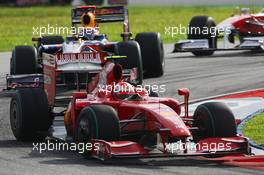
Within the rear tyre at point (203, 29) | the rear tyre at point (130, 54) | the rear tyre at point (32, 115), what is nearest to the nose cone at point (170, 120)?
the rear tyre at point (32, 115)

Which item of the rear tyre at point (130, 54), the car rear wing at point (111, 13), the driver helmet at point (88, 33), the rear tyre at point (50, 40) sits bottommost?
the rear tyre at point (130, 54)

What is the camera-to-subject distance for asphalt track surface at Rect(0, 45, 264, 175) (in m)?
10.9

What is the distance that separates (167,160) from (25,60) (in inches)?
288

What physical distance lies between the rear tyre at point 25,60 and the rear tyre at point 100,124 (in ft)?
22.1

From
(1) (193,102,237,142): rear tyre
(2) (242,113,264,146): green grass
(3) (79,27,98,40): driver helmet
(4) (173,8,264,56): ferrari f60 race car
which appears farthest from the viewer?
(4) (173,8,264,56): ferrari f60 race car

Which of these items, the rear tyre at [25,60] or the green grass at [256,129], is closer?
the green grass at [256,129]

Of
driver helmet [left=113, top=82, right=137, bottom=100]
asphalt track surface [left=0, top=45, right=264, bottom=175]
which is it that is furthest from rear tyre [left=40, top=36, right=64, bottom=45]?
→ driver helmet [left=113, top=82, right=137, bottom=100]

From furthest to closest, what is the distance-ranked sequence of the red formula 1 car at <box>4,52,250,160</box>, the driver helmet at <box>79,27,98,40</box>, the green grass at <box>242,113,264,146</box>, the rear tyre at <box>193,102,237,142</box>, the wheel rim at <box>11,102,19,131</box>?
the driver helmet at <box>79,27,98,40</box> → the wheel rim at <box>11,102,19,131</box> → the green grass at <box>242,113,264,146</box> → the rear tyre at <box>193,102,237,142</box> → the red formula 1 car at <box>4,52,250,160</box>

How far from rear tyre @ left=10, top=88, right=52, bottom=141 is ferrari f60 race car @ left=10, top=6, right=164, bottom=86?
1.79 m

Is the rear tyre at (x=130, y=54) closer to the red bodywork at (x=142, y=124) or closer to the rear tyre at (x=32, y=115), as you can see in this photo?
the rear tyre at (x=32, y=115)

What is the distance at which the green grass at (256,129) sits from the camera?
13.1m

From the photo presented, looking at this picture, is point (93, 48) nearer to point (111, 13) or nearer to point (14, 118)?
point (111, 13)

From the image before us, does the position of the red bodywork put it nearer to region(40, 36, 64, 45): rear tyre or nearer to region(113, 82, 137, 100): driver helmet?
region(113, 82, 137, 100): driver helmet

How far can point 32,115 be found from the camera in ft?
43.4
